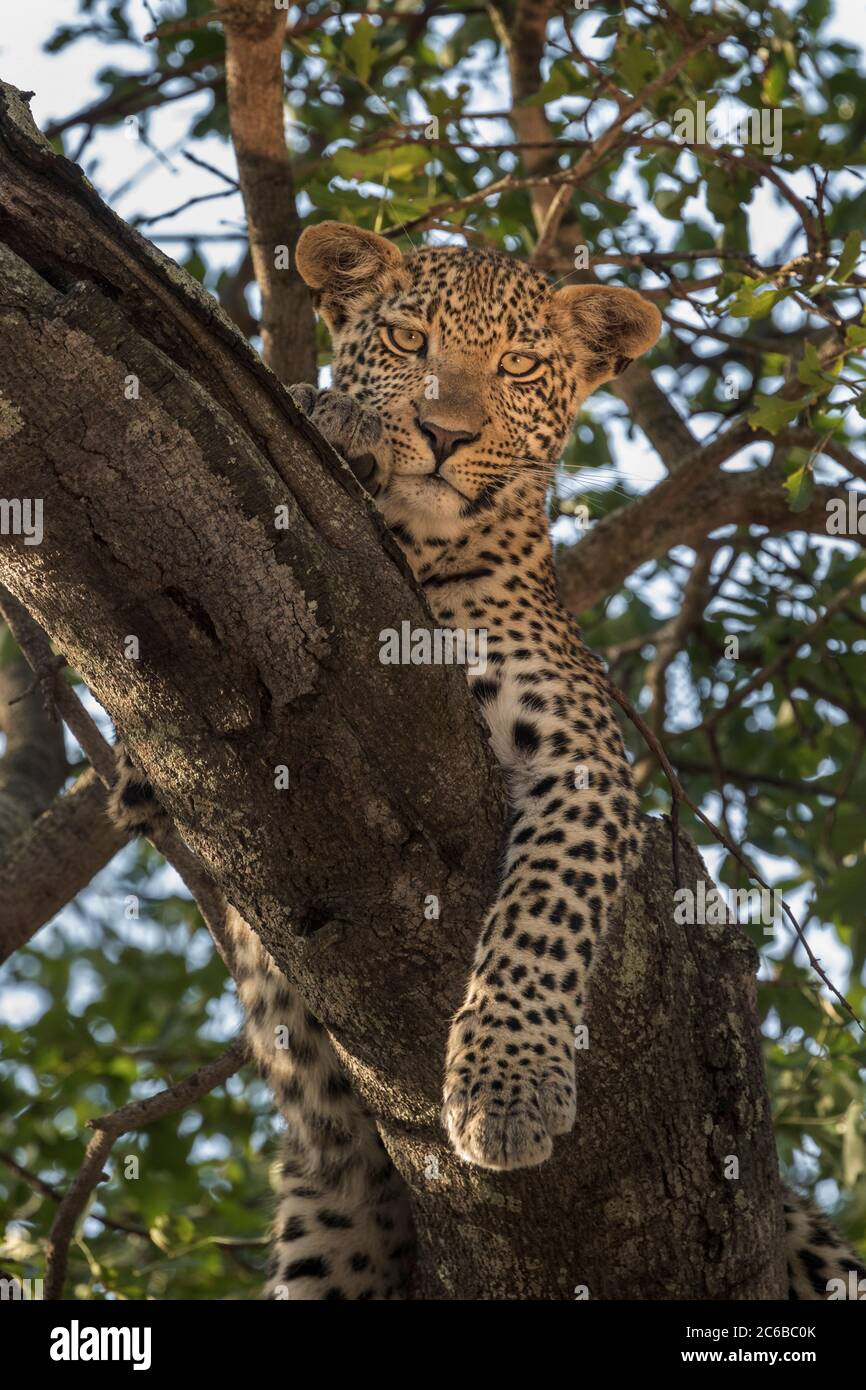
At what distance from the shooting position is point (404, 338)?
586cm

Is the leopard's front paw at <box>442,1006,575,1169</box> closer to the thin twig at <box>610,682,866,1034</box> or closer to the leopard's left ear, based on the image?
the thin twig at <box>610,682,866,1034</box>

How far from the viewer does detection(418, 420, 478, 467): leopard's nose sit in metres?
5.18

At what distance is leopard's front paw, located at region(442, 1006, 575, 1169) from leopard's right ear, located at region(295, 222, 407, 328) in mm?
3031

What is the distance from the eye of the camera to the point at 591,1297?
4227mm

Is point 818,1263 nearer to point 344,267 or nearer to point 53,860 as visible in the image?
point 53,860

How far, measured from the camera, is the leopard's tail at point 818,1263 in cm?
501

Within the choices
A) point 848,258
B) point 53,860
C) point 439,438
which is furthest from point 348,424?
point 53,860

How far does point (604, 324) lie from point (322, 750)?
319 centimetres

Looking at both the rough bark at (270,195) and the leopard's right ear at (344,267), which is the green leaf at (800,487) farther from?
the rough bark at (270,195)

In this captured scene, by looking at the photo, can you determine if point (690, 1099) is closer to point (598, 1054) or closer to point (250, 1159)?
point (598, 1054)

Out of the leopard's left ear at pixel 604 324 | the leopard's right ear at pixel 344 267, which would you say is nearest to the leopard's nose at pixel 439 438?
the leopard's right ear at pixel 344 267
